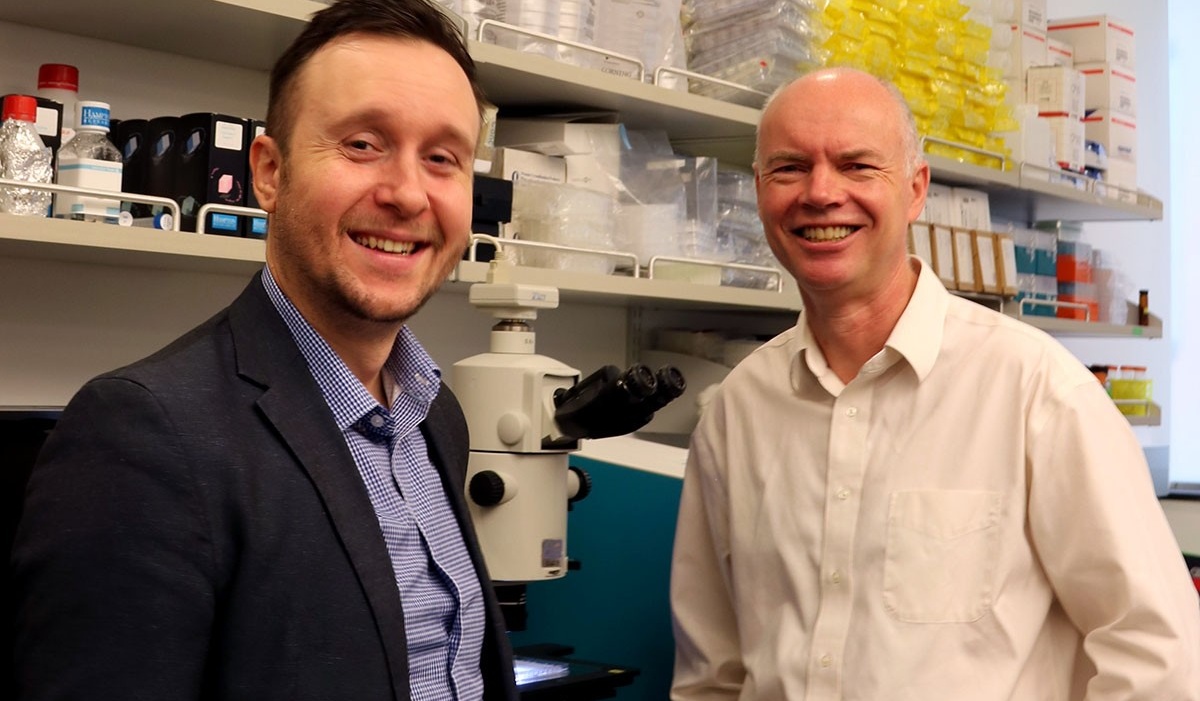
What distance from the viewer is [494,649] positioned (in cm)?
117

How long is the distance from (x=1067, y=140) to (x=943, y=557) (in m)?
2.46

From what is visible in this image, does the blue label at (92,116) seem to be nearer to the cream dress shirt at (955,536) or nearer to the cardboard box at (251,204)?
the cardboard box at (251,204)

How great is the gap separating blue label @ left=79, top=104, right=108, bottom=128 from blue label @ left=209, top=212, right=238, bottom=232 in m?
0.19

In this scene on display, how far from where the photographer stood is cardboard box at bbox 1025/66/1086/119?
354 centimetres

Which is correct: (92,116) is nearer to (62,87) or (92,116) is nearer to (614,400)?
(62,87)

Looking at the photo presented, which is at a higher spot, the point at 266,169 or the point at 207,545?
the point at 266,169

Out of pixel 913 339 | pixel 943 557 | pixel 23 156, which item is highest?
pixel 23 156

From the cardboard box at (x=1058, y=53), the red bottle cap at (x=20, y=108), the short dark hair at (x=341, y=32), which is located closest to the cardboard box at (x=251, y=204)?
the red bottle cap at (x=20, y=108)

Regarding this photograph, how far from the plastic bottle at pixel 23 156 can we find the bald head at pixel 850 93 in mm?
961

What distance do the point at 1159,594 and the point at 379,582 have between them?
3.02 ft

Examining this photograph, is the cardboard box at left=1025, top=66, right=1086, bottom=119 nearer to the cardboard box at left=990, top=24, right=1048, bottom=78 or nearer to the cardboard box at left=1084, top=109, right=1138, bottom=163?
the cardboard box at left=990, top=24, right=1048, bottom=78

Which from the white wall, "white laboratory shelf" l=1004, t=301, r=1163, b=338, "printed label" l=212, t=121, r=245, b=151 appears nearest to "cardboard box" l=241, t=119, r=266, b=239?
"printed label" l=212, t=121, r=245, b=151

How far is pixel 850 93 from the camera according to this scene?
162 centimetres

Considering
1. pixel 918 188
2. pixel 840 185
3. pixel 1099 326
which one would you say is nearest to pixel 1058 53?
pixel 1099 326
